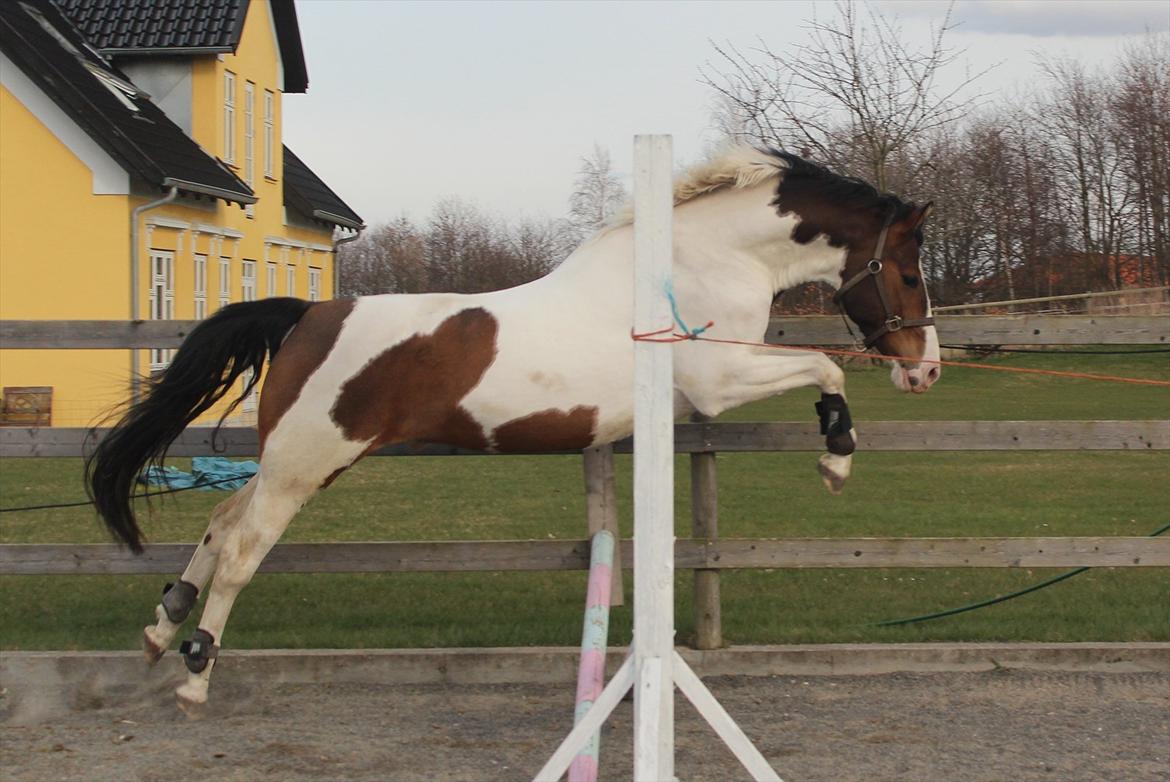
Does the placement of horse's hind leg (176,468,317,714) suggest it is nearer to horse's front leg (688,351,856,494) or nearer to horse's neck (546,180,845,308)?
horse's neck (546,180,845,308)

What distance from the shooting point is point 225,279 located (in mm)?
24938

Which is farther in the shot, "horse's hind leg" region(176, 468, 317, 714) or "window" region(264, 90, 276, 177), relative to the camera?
→ "window" region(264, 90, 276, 177)

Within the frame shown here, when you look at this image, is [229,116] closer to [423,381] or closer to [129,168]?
[129,168]

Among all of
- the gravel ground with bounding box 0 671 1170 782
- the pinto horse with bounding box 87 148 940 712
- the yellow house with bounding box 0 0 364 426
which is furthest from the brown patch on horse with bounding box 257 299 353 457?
the yellow house with bounding box 0 0 364 426

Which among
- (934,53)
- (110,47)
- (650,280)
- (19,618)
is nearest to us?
(650,280)

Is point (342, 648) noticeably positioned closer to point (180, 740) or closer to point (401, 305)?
point (180, 740)

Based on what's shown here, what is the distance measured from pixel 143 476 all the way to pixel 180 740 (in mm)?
1199

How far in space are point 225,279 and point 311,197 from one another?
739 centimetres

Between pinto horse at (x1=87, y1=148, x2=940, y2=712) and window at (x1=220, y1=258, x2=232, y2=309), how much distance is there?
64.4 feet

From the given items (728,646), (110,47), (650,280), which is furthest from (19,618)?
(110,47)

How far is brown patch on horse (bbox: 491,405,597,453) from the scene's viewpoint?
206 inches

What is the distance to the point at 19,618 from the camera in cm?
680

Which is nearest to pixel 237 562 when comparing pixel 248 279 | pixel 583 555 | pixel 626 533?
pixel 583 555

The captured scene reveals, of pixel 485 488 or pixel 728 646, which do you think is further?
pixel 485 488
